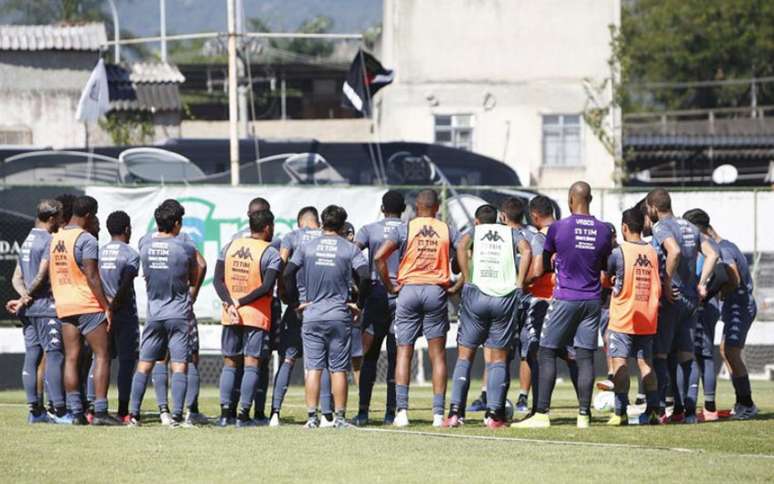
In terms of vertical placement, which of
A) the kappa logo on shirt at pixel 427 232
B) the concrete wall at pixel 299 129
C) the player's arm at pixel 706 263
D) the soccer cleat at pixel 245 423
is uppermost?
the concrete wall at pixel 299 129

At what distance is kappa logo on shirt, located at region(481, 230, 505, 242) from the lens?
48.0 feet

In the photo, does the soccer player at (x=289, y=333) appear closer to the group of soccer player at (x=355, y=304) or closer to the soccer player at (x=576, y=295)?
the group of soccer player at (x=355, y=304)

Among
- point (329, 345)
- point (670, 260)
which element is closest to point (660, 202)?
point (670, 260)

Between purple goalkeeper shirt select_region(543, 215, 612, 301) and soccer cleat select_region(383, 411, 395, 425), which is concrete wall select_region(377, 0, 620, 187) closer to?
soccer cleat select_region(383, 411, 395, 425)

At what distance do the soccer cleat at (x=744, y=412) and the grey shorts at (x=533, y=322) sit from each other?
217 cm

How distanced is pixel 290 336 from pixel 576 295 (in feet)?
9.62

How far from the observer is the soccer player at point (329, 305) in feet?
47.0

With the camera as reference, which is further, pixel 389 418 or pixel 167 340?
pixel 389 418

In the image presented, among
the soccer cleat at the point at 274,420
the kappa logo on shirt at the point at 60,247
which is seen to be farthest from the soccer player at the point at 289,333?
the kappa logo on shirt at the point at 60,247

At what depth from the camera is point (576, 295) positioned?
46.8 feet

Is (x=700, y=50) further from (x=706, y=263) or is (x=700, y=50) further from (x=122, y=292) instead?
(x=122, y=292)

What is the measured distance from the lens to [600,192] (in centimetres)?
2478

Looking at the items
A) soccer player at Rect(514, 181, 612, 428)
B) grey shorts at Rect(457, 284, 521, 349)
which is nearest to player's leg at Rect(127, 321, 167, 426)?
grey shorts at Rect(457, 284, 521, 349)

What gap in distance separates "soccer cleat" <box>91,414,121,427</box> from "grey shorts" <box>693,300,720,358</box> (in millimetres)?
6020
